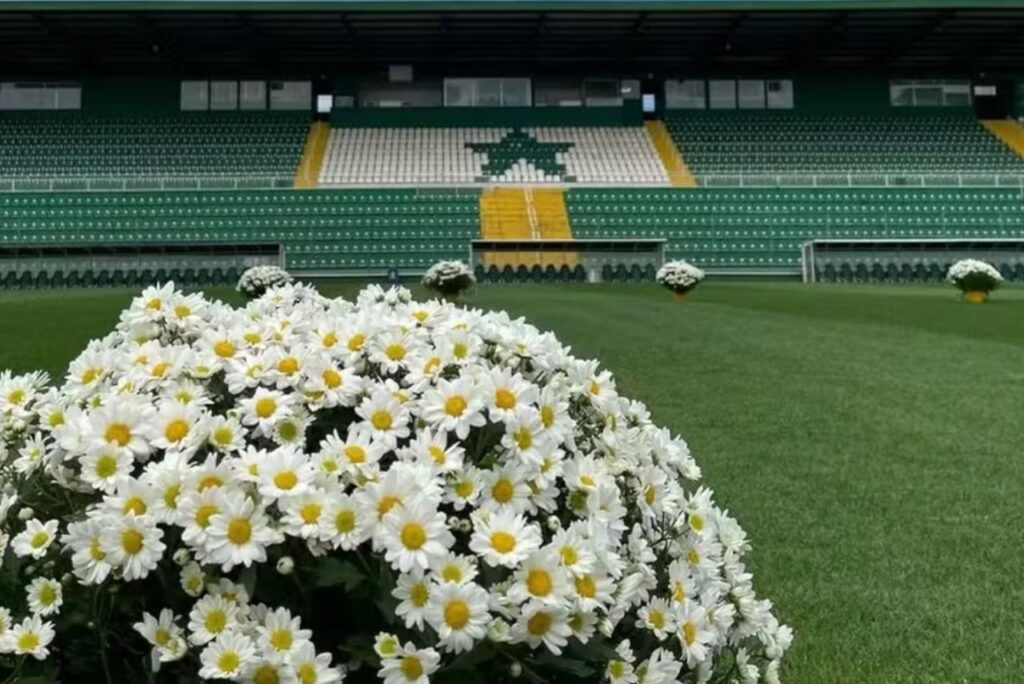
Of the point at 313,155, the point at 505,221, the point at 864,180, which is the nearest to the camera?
Result: the point at 505,221

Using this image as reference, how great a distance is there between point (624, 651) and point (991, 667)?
1705 millimetres

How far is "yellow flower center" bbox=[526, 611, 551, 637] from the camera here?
141cm

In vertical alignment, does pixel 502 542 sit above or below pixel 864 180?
below

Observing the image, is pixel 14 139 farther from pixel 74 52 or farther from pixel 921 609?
pixel 921 609

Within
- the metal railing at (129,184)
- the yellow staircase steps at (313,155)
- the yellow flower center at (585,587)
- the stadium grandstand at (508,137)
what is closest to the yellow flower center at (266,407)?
the yellow flower center at (585,587)

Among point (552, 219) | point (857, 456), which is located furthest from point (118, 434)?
point (552, 219)

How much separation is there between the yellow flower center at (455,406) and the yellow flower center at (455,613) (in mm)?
315

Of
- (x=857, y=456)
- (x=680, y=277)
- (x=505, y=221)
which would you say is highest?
(x=505, y=221)

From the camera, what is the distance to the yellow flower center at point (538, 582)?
1.41 meters

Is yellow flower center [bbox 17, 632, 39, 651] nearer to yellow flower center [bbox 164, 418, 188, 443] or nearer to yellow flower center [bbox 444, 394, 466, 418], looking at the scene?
yellow flower center [bbox 164, 418, 188, 443]

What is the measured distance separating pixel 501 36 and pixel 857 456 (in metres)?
31.4

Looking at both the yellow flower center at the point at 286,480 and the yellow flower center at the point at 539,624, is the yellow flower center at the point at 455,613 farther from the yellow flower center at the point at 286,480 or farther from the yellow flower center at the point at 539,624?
the yellow flower center at the point at 286,480

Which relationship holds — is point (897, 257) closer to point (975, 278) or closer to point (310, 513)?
point (975, 278)

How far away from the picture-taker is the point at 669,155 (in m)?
35.8
